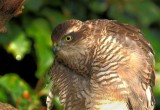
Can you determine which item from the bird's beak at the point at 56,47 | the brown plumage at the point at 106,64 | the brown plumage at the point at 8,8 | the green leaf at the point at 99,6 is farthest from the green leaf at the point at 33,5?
the brown plumage at the point at 8,8

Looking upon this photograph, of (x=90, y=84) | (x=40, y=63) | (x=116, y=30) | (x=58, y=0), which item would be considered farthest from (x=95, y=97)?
(x=58, y=0)

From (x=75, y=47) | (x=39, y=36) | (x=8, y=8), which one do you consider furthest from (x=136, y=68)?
(x=39, y=36)

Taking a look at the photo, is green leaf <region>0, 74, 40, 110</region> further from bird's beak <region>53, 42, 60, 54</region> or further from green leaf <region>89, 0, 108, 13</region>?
green leaf <region>89, 0, 108, 13</region>

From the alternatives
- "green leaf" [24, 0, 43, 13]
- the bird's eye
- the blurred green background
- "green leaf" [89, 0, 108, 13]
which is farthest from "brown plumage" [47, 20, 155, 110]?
"green leaf" [89, 0, 108, 13]

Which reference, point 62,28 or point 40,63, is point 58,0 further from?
point 62,28

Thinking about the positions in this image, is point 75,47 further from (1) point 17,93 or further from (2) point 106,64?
(1) point 17,93

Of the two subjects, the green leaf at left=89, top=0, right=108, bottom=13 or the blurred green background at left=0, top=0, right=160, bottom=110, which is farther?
the green leaf at left=89, top=0, right=108, bottom=13

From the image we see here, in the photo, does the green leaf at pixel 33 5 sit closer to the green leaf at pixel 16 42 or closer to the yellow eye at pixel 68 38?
the green leaf at pixel 16 42
